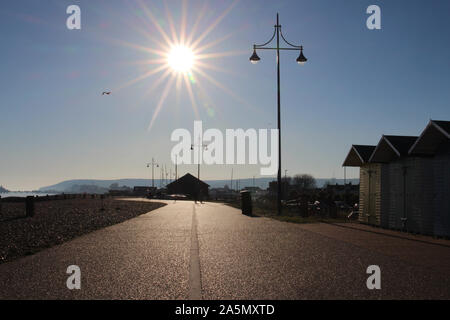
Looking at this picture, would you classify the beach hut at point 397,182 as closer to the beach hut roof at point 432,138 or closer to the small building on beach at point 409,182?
the small building on beach at point 409,182

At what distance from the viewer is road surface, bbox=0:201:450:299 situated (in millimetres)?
6031

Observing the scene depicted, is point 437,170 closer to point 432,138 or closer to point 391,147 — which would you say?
point 432,138

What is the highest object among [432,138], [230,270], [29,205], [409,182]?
[432,138]

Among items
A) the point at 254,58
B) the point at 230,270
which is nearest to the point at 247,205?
the point at 254,58

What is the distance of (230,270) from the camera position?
7766 mm

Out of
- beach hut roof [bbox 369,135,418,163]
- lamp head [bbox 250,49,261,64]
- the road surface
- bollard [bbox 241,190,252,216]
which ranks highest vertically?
lamp head [bbox 250,49,261,64]

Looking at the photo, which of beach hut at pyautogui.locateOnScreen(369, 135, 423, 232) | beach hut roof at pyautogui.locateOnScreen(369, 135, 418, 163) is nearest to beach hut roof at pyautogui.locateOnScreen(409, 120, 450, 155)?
beach hut at pyautogui.locateOnScreen(369, 135, 423, 232)

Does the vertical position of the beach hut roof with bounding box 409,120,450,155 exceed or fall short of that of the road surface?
it exceeds it

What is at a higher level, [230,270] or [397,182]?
[397,182]

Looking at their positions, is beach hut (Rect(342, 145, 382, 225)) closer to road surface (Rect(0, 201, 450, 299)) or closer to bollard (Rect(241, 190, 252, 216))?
road surface (Rect(0, 201, 450, 299))

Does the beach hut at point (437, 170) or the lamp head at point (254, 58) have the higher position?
the lamp head at point (254, 58)

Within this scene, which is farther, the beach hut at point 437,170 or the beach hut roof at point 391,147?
the beach hut roof at point 391,147

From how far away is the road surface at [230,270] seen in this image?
19.8ft

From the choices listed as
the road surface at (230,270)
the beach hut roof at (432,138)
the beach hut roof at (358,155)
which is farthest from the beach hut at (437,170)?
the beach hut roof at (358,155)
